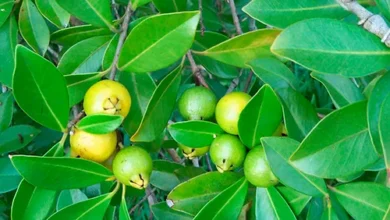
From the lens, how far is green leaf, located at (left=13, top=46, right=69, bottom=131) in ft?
2.56

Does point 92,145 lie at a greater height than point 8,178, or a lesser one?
greater

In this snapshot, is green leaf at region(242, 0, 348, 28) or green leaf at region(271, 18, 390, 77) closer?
green leaf at region(271, 18, 390, 77)

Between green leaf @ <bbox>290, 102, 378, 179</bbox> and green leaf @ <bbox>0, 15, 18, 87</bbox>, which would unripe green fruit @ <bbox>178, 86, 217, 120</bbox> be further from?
green leaf @ <bbox>0, 15, 18, 87</bbox>

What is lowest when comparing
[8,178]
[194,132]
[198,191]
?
[8,178]

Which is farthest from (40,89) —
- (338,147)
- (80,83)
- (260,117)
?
(338,147)

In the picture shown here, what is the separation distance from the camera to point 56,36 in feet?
3.47

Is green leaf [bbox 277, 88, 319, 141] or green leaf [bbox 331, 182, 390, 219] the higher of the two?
green leaf [bbox 277, 88, 319, 141]

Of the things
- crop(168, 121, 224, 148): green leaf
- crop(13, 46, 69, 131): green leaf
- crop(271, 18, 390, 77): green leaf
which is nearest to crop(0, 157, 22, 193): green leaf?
crop(13, 46, 69, 131): green leaf

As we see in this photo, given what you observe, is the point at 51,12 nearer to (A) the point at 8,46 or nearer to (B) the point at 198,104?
(A) the point at 8,46

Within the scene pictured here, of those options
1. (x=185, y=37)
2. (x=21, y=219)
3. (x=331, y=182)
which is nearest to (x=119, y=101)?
(x=185, y=37)

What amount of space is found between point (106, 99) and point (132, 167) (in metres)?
0.10

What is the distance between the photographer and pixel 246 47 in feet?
3.05

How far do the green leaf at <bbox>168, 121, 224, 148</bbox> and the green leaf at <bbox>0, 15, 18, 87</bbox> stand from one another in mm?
332

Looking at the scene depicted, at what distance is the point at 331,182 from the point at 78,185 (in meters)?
0.38
